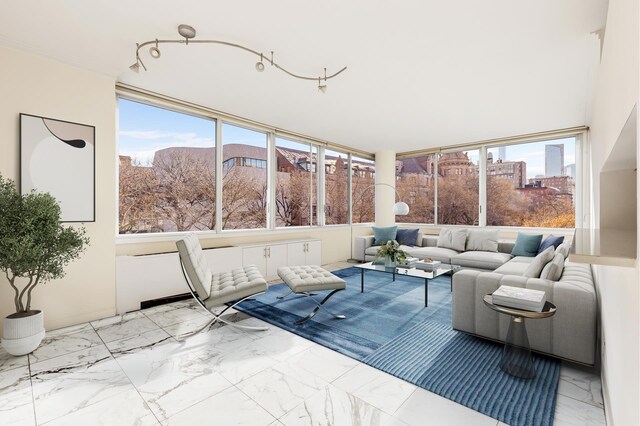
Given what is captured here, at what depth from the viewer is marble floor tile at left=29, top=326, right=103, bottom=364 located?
2463 millimetres

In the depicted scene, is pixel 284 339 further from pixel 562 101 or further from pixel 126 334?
pixel 562 101

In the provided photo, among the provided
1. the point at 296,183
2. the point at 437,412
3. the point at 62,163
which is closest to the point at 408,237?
the point at 296,183

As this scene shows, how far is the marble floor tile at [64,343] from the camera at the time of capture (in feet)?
8.08

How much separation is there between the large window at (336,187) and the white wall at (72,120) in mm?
3992

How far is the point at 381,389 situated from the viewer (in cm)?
198

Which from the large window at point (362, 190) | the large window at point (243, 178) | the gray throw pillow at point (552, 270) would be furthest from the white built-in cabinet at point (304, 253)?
the gray throw pillow at point (552, 270)

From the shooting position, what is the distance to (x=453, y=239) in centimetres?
583

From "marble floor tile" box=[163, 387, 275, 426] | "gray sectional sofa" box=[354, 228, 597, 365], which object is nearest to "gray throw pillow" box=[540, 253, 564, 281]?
"gray sectional sofa" box=[354, 228, 597, 365]

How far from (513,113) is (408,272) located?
2.88 meters

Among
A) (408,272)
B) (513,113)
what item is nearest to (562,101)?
(513,113)

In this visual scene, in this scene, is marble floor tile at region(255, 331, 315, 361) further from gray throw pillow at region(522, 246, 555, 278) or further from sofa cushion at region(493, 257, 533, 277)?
sofa cushion at region(493, 257, 533, 277)

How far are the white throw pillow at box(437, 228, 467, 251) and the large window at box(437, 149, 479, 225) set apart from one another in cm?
74

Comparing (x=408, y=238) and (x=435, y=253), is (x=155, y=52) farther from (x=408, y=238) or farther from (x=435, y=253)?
(x=408, y=238)

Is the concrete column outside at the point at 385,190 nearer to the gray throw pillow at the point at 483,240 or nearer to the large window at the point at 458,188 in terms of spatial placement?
the large window at the point at 458,188
